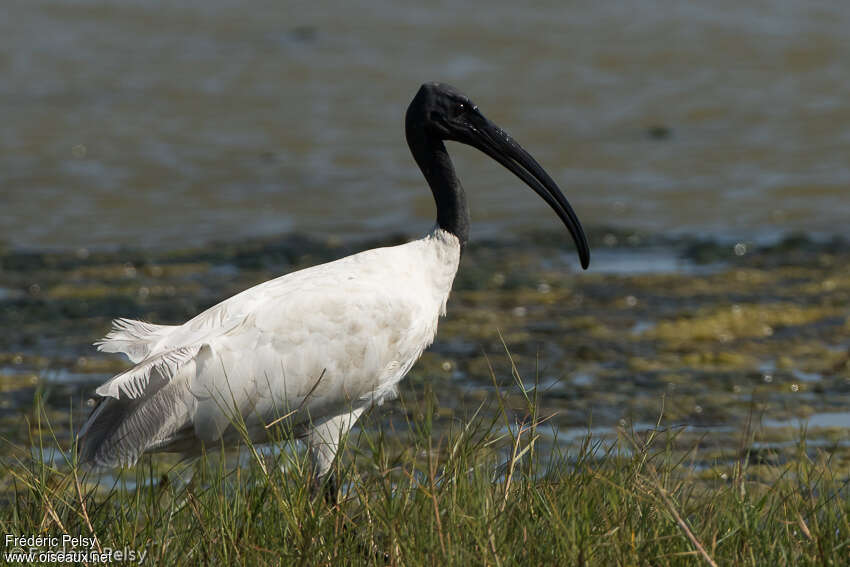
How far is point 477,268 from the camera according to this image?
359 inches

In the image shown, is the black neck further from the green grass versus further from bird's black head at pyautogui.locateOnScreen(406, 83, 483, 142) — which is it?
the green grass

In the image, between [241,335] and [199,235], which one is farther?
[199,235]

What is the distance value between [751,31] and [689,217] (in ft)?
21.1

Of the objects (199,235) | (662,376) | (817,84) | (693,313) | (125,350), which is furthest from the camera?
(817,84)

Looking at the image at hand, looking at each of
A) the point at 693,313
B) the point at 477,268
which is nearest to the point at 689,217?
the point at 477,268

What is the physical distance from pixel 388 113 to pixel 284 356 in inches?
414

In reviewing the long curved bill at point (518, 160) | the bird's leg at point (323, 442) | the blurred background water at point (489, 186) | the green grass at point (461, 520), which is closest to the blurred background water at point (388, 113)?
the blurred background water at point (489, 186)

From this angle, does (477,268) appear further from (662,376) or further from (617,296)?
(662,376)

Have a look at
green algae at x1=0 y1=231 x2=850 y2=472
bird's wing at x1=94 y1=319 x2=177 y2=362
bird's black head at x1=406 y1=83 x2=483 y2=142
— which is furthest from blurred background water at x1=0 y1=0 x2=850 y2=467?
bird's wing at x1=94 y1=319 x2=177 y2=362

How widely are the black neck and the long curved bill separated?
11cm

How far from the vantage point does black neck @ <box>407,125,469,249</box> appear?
4797 mm

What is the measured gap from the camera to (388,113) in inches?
579

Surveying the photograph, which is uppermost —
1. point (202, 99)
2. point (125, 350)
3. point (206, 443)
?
point (125, 350)

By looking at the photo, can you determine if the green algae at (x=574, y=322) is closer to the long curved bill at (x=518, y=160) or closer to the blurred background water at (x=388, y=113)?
the long curved bill at (x=518, y=160)
